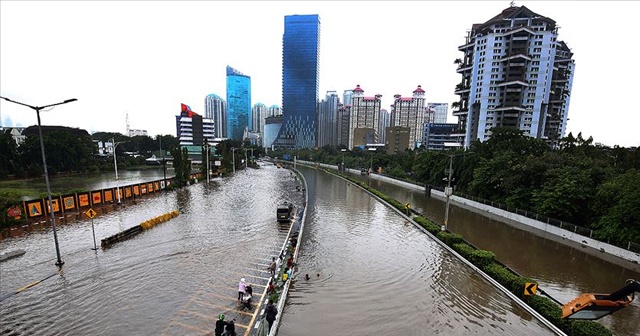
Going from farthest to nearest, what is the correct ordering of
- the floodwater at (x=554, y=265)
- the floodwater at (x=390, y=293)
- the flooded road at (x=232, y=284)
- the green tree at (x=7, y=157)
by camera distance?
the green tree at (x=7, y=157) → the floodwater at (x=554, y=265) → the floodwater at (x=390, y=293) → the flooded road at (x=232, y=284)

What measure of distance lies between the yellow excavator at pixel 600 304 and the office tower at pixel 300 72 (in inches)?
7132

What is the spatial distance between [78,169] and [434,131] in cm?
13237

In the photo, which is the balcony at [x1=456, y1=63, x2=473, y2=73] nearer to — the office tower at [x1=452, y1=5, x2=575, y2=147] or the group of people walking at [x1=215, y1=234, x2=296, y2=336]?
the office tower at [x1=452, y1=5, x2=575, y2=147]

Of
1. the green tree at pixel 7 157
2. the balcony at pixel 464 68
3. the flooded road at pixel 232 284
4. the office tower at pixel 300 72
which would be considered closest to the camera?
the flooded road at pixel 232 284

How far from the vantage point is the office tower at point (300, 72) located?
179 metres

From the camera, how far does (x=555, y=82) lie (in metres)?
79.1

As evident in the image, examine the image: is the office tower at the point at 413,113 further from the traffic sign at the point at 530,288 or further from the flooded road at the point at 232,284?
the traffic sign at the point at 530,288

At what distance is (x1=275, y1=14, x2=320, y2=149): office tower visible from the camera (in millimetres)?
179375

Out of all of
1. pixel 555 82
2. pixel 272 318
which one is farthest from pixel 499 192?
pixel 555 82

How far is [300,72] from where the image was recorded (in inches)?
7111

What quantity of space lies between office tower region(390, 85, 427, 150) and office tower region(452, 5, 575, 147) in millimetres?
85891

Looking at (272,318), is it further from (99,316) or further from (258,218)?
(258,218)

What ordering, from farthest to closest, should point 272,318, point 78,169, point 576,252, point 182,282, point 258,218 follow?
point 78,169, point 258,218, point 576,252, point 182,282, point 272,318

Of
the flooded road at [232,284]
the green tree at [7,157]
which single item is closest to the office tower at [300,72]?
the green tree at [7,157]
